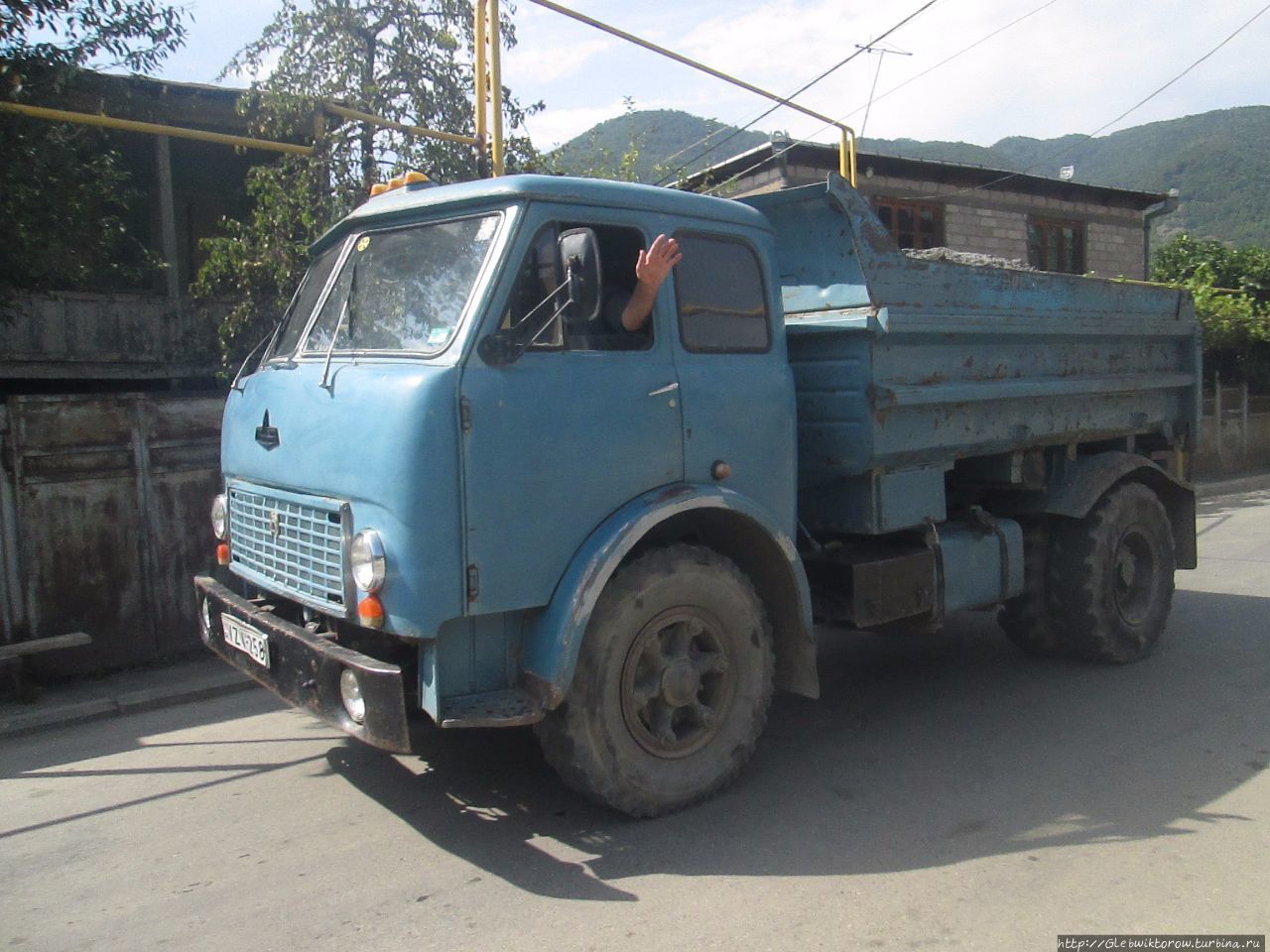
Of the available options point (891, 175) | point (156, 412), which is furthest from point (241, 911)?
point (891, 175)

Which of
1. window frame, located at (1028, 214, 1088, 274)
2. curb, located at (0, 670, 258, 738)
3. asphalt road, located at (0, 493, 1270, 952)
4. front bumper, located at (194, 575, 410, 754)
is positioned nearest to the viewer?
asphalt road, located at (0, 493, 1270, 952)

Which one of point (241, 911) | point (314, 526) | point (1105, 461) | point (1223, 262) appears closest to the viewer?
point (241, 911)

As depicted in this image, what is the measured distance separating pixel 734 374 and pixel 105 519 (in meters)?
4.53

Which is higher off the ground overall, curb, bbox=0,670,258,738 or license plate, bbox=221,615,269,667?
license plate, bbox=221,615,269,667

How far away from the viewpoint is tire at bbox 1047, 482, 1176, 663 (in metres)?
6.14

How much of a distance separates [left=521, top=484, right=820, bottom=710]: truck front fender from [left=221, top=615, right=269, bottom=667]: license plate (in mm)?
1081

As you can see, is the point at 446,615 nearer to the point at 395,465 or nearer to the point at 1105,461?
the point at 395,465

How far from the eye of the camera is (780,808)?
14.1ft

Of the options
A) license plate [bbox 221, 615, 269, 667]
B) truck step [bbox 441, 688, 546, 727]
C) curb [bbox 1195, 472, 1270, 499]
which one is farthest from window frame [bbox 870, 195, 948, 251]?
truck step [bbox 441, 688, 546, 727]

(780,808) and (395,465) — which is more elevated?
(395,465)

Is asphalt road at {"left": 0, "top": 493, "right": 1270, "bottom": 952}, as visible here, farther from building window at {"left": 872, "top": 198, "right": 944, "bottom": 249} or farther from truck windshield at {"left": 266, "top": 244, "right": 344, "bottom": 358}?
building window at {"left": 872, "top": 198, "right": 944, "bottom": 249}

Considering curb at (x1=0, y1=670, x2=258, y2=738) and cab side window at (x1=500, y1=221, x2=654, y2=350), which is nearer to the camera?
cab side window at (x1=500, y1=221, x2=654, y2=350)

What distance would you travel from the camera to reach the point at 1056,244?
1927 cm

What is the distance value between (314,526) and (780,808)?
2.16m
